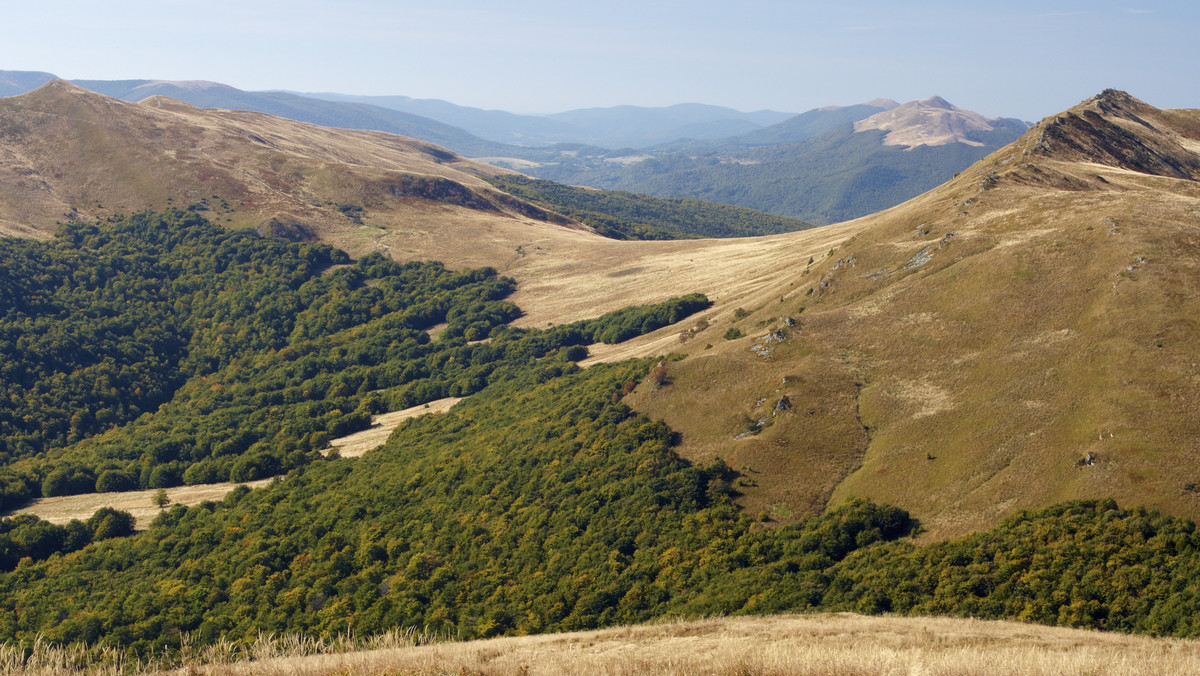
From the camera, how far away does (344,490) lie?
89375mm

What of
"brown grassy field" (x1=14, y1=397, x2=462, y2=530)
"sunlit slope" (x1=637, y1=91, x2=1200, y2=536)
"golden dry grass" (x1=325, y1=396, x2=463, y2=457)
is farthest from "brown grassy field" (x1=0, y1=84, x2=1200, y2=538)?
"brown grassy field" (x1=14, y1=397, x2=462, y2=530)

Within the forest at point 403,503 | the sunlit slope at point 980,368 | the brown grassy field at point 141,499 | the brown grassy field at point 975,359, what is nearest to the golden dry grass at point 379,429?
the brown grassy field at point 141,499

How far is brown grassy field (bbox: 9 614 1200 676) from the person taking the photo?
2191cm

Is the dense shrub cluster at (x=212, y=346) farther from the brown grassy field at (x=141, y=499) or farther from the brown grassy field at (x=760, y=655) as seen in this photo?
the brown grassy field at (x=760, y=655)

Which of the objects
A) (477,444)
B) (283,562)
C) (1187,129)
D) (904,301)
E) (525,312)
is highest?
(1187,129)

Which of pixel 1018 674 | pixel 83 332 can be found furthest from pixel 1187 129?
pixel 83 332

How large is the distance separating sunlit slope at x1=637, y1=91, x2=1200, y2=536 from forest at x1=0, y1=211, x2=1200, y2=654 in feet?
11.7

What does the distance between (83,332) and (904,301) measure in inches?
6127

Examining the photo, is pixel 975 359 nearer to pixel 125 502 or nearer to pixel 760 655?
pixel 760 655

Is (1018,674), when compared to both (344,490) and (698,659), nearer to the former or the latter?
(698,659)

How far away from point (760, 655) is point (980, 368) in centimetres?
5015

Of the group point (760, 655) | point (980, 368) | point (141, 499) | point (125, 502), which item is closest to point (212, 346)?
point (141, 499)

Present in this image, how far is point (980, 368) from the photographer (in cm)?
6375

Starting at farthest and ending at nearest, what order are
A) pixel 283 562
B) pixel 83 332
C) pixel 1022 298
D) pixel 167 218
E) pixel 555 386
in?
pixel 167 218 < pixel 83 332 < pixel 555 386 < pixel 283 562 < pixel 1022 298
